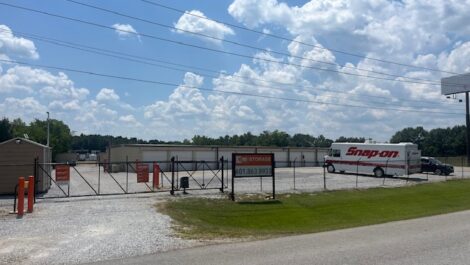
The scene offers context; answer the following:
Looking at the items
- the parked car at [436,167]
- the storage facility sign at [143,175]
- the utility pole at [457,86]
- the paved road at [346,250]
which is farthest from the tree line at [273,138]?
the paved road at [346,250]

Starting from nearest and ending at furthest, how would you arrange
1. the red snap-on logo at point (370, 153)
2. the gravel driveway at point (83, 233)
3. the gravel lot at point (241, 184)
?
the gravel driveway at point (83, 233), the gravel lot at point (241, 184), the red snap-on logo at point (370, 153)

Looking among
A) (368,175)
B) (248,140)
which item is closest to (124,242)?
(368,175)

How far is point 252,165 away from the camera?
23484 millimetres

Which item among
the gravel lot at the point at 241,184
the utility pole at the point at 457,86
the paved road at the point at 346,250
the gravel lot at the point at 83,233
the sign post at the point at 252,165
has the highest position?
the utility pole at the point at 457,86

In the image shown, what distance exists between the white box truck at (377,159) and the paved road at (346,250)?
92.2 ft

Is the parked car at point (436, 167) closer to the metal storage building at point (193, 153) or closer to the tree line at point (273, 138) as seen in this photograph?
the metal storage building at point (193, 153)

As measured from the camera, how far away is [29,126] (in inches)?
4646

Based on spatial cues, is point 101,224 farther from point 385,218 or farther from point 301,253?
point 385,218

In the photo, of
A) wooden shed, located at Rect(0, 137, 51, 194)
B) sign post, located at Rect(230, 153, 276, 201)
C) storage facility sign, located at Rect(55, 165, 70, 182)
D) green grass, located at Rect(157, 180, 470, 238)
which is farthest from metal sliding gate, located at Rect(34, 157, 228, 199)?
green grass, located at Rect(157, 180, 470, 238)

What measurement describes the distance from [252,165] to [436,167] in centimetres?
3227

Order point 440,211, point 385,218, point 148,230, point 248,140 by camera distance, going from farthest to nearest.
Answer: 1. point 248,140
2. point 440,211
3. point 385,218
4. point 148,230

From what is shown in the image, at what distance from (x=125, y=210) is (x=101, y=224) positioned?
10.1ft

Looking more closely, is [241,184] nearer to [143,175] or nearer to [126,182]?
[143,175]

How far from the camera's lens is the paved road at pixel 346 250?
922cm
